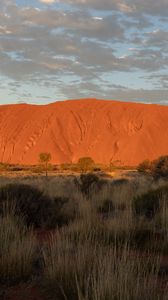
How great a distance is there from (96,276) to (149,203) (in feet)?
26.2

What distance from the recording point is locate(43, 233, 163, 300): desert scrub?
13.9 ft

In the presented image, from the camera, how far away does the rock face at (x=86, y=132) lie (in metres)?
93.0

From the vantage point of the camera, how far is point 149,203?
12883 mm

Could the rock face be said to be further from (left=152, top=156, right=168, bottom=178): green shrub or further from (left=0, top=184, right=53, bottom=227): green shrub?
(left=0, top=184, right=53, bottom=227): green shrub

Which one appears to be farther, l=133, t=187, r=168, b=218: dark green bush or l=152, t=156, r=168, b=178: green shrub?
l=152, t=156, r=168, b=178: green shrub

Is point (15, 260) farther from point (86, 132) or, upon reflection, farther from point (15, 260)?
point (86, 132)

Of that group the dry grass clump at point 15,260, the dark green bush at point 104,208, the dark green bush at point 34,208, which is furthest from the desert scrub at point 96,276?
the dark green bush at point 104,208

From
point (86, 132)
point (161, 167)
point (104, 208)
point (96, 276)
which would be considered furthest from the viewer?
point (86, 132)

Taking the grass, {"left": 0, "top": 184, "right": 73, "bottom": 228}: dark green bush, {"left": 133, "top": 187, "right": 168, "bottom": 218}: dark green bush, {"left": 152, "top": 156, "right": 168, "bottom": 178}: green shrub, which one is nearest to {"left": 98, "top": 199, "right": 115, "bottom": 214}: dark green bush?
{"left": 133, "top": 187, "right": 168, "bottom": 218}: dark green bush

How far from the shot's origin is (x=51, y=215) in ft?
39.0

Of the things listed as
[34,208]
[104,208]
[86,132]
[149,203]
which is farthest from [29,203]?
[86,132]

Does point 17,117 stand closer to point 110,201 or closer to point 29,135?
point 29,135

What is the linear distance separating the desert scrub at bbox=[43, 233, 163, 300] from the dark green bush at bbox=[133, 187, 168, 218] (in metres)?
5.72

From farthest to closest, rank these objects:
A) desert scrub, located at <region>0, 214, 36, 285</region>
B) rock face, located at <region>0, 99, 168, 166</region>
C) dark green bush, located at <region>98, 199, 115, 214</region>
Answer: rock face, located at <region>0, 99, 168, 166</region>
dark green bush, located at <region>98, 199, 115, 214</region>
desert scrub, located at <region>0, 214, 36, 285</region>
